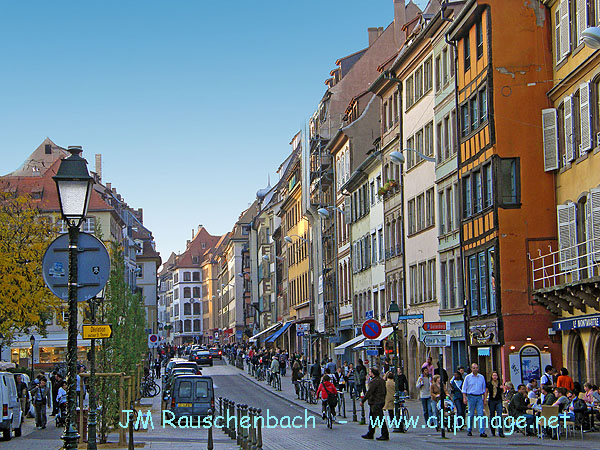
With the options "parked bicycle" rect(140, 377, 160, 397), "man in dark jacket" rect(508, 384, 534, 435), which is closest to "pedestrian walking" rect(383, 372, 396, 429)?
"man in dark jacket" rect(508, 384, 534, 435)

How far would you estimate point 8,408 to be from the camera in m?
29.6

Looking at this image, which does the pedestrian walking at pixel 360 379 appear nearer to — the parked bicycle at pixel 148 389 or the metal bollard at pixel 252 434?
the parked bicycle at pixel 148 389

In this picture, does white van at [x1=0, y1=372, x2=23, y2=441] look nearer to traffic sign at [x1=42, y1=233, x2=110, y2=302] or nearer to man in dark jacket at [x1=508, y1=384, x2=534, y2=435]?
man in dark jacket at [x1=508, y1=384, x2=534, y2=435]

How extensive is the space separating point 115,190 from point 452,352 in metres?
97.1

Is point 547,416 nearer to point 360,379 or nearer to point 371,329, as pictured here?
point 371,329

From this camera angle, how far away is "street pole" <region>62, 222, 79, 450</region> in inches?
461

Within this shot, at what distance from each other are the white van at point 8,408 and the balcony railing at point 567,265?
1555cm

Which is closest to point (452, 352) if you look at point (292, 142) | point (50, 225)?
point (50, 225)

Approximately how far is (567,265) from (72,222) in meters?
23.2

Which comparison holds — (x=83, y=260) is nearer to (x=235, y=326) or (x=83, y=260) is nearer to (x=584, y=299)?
(x=584, y=299)

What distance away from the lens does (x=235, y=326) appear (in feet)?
492

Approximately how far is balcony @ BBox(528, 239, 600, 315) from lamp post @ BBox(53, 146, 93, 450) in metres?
17.3

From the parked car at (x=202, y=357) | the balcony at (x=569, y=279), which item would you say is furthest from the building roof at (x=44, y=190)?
the balcony at (x=569, y=279)

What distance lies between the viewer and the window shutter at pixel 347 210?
215 ft
